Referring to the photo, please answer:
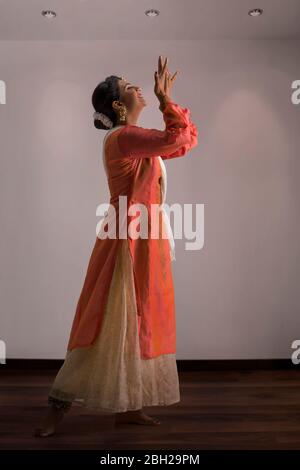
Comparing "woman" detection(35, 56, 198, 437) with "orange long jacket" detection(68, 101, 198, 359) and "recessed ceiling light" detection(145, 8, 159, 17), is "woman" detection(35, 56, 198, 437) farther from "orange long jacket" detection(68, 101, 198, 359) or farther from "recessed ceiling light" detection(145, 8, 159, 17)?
"recessed ceiling light" detection(145, 8, 159, 17)

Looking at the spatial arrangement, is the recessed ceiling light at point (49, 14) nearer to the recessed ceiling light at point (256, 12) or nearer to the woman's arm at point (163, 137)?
the recessed ceiling light at point (256, 12)

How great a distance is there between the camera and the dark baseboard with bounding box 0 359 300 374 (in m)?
3.86

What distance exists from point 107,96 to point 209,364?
218 centimetres

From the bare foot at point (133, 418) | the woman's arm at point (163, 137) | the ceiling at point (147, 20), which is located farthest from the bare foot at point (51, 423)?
the ceiling at point (147, 20)

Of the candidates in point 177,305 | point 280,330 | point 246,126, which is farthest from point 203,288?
point 246,126

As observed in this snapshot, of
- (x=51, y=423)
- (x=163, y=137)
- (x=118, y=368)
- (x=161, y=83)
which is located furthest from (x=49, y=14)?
(x=51, y=423)

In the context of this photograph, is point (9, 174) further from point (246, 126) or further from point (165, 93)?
point (165, 93)

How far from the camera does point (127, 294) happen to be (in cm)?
234

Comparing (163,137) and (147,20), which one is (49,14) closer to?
(147,20)

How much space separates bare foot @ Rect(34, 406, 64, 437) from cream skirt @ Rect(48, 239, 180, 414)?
2.7 inches

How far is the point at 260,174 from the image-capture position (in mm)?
3939

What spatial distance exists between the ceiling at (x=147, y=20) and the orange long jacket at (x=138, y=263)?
4.60 ft

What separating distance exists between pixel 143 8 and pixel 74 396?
240 cm

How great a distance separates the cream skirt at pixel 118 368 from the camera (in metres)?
2.27
